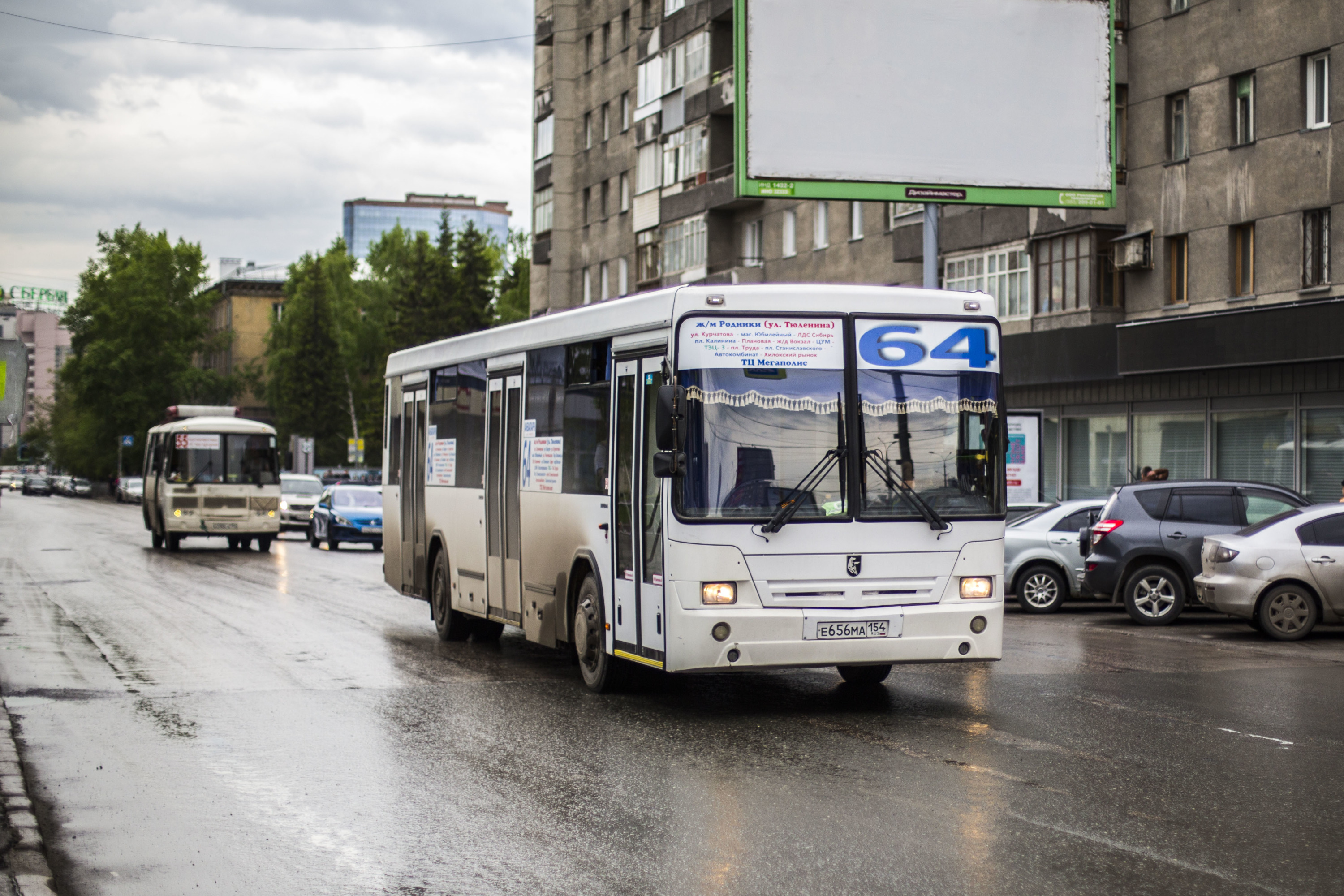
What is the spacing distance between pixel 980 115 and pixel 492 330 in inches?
440

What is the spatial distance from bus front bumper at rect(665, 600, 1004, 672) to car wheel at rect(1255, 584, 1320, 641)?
6.87 meters

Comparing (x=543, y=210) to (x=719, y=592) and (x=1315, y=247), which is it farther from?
(x=719, y=592)

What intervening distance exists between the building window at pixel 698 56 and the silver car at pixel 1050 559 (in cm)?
3054

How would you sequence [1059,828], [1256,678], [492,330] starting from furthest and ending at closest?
[492,330] < [1256,678] < [1059,828]

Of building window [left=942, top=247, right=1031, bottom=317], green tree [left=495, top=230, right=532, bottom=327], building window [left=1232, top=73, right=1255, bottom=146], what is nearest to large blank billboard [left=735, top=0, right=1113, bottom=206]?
building window [left=1232, top=73, right=1255, bottom=146]

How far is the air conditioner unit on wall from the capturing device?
32.4m

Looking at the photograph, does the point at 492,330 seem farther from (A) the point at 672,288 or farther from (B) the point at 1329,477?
(B) the point at 1329,477

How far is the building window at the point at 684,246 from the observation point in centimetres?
5028

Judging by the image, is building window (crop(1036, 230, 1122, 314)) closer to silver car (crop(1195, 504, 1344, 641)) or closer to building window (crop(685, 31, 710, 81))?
building window (crop(685, 31, 710, 81))

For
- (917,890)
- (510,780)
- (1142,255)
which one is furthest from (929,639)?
(1142,255)

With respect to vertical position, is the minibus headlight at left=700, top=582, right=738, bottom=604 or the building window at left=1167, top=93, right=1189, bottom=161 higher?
the building window at left=1167, top=93, right=1189, bottom=161

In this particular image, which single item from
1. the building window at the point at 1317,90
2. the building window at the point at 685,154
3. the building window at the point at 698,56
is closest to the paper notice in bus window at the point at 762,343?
the building window at the point at 1317,90

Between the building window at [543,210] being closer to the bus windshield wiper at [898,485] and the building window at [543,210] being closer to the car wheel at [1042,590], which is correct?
the car wheel at [1042,590]

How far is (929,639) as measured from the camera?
10531mm
